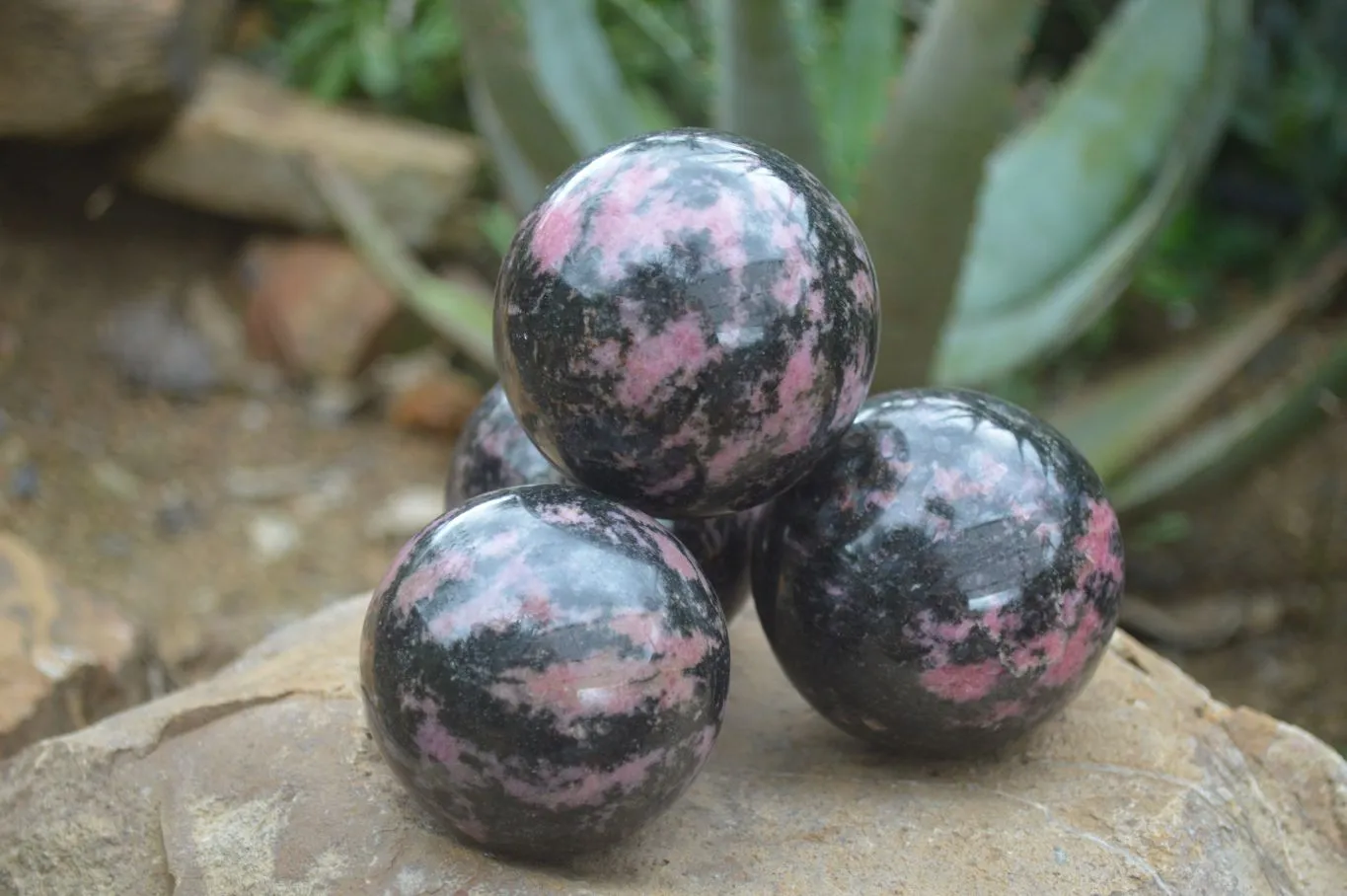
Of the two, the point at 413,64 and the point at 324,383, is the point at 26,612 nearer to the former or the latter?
the point at 324,383

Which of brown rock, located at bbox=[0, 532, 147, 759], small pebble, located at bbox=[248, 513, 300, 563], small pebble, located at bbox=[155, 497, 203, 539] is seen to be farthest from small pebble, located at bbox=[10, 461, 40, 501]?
brown rock, located at bbox=[0, 532, 147, 759]

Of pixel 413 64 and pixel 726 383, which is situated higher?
pixel 726 383

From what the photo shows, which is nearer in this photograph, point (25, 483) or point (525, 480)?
point (525, 480)

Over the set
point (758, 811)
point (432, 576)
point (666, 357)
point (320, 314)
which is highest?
point (666, 357)

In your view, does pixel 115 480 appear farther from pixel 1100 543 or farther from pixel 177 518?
pixel 1100 543

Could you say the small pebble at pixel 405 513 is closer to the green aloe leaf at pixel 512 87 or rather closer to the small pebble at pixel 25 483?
the small pebble at pixel 25 483

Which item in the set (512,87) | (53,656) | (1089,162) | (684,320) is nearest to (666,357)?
(684,320)

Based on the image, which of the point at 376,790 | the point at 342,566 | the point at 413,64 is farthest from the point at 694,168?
the point at 413,64
